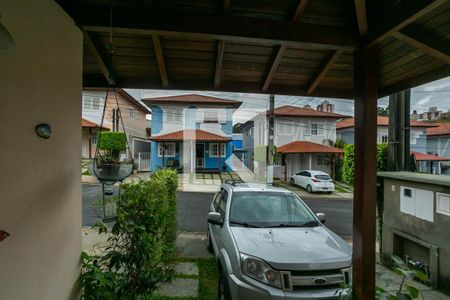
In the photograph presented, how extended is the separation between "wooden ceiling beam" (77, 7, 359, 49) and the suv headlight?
238 centimetres

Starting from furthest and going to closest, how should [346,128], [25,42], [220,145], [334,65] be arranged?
[346,128], [220,145], [334,65], [25,42]

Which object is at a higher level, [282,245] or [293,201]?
[293,201]

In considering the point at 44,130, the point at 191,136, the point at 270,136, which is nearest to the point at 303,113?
the point at 270,136

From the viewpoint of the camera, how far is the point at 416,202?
464cm

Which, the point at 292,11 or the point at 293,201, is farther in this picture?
the point at 293,201

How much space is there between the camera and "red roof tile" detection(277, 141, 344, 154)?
19.8m

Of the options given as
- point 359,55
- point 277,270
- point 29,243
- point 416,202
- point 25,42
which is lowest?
point 277,270

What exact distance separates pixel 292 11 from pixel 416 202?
423cm

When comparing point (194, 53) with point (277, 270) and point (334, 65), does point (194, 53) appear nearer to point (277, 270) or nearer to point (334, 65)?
point (334, 65)

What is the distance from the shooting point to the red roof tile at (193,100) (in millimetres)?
21188

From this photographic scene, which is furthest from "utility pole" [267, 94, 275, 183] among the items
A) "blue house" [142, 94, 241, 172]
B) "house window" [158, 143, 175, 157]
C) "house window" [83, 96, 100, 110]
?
"house window" [83, 96, 100, 110]

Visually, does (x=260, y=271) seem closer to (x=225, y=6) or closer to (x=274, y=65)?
(x=274, y=65)

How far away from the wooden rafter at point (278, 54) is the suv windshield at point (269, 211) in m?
1.93

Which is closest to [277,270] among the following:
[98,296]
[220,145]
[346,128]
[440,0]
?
[98,296]
